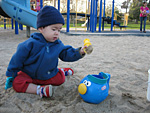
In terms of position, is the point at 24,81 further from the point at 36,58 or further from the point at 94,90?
the point at 94,90

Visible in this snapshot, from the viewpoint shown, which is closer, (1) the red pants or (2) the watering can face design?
(2) the watering can face design

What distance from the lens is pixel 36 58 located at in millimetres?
1643

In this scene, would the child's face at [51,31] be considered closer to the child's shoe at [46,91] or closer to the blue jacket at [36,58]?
the blue jacket at [36,58]

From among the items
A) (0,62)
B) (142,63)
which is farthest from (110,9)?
(0,62)

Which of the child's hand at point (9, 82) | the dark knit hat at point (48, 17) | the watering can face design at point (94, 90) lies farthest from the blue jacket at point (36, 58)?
the watering can face design at point (94, 90)

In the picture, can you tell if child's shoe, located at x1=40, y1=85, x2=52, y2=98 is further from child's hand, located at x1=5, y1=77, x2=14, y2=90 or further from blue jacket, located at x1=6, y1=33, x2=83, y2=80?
child's hand, located at x1=5, y1=77, x2=14, y2=90

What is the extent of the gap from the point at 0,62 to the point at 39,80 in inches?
57.1

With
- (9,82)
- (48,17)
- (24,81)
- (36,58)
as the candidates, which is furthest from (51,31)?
(9,82)

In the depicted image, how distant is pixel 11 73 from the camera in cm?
164

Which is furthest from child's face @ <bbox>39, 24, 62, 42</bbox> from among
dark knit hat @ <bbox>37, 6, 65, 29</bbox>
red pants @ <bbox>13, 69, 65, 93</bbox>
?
red pants @ <bbox>13, 69, 65, 93</bbox>

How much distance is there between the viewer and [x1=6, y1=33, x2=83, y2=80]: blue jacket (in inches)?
63.2

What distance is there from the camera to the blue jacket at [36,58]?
1604 millimetres

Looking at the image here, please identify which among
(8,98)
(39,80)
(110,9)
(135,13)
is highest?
(135,13)

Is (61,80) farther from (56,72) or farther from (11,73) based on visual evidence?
(11,73)
